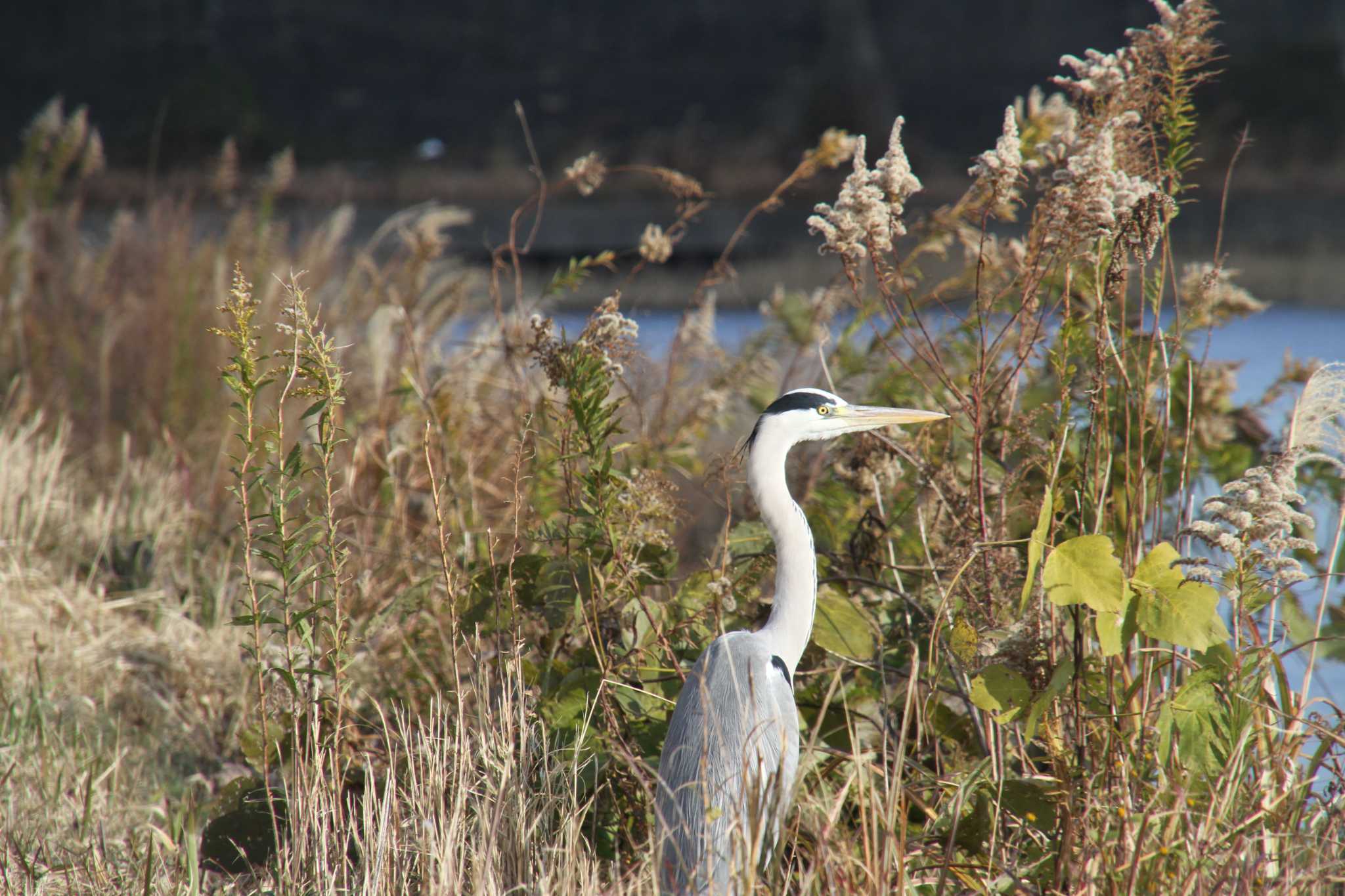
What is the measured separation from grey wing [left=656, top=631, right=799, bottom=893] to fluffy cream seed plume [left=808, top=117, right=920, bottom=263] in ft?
2.05

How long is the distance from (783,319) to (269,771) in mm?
1823

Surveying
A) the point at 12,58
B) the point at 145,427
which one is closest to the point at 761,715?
the point at 145,427

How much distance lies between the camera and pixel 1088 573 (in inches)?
63.8

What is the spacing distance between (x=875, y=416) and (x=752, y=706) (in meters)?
0.50

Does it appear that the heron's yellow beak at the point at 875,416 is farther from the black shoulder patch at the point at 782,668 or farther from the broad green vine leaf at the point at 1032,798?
the broad green vine leaf at the point at 1032,798

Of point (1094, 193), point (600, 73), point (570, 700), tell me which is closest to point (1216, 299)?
point (1094, 193)

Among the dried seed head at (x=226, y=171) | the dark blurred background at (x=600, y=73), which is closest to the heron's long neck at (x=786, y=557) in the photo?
the dried seed head at (x=226, y=171)

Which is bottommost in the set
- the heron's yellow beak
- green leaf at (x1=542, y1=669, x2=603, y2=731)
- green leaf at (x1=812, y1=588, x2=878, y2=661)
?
green leaf at (x1=542, y1=669, x2=603, y2=731)

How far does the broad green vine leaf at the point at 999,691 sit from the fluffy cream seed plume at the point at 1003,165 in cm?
72

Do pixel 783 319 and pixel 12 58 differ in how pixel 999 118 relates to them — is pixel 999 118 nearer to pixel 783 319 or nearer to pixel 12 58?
pixel 783 319

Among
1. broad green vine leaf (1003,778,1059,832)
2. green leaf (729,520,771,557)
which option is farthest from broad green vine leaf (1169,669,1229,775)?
green leaf (729,520,771,557)

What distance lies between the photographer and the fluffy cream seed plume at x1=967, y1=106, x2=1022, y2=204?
1797 millimetres

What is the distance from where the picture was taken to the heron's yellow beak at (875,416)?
185 centimetres

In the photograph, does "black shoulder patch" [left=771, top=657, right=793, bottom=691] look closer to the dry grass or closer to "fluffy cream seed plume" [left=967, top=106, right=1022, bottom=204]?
the dry grass
